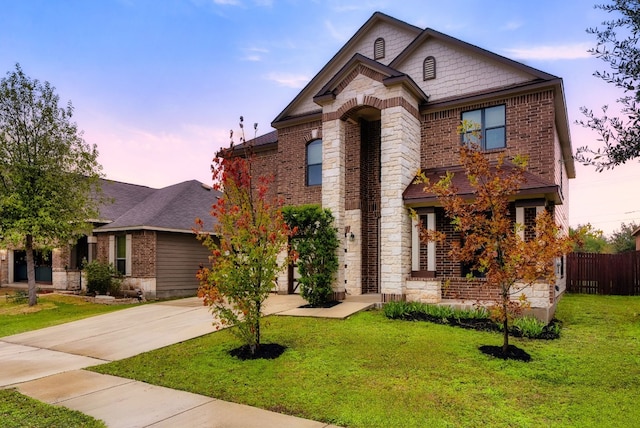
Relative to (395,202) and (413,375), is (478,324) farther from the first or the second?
(395,202)

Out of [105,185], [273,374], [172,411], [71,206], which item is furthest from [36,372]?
[105,185]

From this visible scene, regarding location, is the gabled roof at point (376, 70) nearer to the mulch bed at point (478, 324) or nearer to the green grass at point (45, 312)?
the mulch bed at point (478, 324)

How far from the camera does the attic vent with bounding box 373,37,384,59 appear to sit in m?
16.0

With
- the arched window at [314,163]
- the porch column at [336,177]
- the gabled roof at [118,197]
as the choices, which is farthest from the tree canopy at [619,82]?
the gabled roof at [118,197]

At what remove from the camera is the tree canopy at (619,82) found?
5242 mm

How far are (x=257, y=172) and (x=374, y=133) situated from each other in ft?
17.4

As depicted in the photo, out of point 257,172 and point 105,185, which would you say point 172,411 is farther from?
point 105,185

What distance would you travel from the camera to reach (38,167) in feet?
51.6

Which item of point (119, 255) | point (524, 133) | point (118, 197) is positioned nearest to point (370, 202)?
point (524, 133)

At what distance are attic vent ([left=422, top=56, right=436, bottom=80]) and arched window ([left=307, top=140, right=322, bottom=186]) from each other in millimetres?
4274

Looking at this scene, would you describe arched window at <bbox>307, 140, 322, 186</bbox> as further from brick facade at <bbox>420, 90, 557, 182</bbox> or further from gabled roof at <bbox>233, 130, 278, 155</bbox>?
brick facade at <bbox>420, 90, 557, 182</bbox>

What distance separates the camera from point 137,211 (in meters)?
19.8

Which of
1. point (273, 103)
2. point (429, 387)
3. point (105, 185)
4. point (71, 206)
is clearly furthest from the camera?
point (105, 185)

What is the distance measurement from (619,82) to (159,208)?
1789 cm
